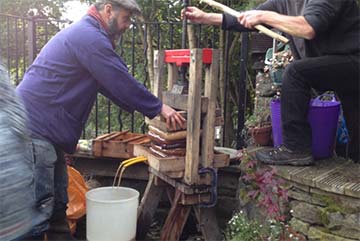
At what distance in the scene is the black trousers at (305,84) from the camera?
9.15 feet

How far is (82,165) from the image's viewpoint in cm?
410

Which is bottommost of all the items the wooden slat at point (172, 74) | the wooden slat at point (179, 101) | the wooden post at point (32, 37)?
the wooden slat at point (179, 101)

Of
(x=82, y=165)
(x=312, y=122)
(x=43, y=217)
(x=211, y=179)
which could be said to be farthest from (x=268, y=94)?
(x=43, y=217)

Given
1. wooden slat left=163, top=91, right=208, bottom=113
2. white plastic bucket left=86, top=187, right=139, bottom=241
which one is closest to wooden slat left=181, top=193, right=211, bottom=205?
white plastic bucket left=86, top=187, right=139, bottom=241

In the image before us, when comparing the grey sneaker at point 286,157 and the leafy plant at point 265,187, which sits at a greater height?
the grey sneaker at point 286,157

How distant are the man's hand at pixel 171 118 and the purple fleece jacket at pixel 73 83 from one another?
0.05m

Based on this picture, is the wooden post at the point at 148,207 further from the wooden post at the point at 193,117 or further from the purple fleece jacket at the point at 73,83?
the purple fleece jacket at the point at 73,83

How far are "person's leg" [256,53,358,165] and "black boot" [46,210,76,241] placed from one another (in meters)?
1.63

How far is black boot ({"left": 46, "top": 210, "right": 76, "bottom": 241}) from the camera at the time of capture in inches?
128

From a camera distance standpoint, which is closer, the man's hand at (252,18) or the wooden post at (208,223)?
the man's hand at (252,18)

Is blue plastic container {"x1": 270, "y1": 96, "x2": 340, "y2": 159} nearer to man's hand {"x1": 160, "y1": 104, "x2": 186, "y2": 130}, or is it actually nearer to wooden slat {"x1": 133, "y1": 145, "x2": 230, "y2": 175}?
wooden slat {"x1": 133, "y1": 145, "x2": 230, "y2": 175}

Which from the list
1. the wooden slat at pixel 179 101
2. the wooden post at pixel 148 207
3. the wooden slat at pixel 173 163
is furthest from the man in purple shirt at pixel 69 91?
→ the wooden post at pixel 148 207

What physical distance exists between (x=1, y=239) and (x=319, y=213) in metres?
1.91

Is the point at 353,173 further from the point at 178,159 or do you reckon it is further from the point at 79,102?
the point at 79,102
